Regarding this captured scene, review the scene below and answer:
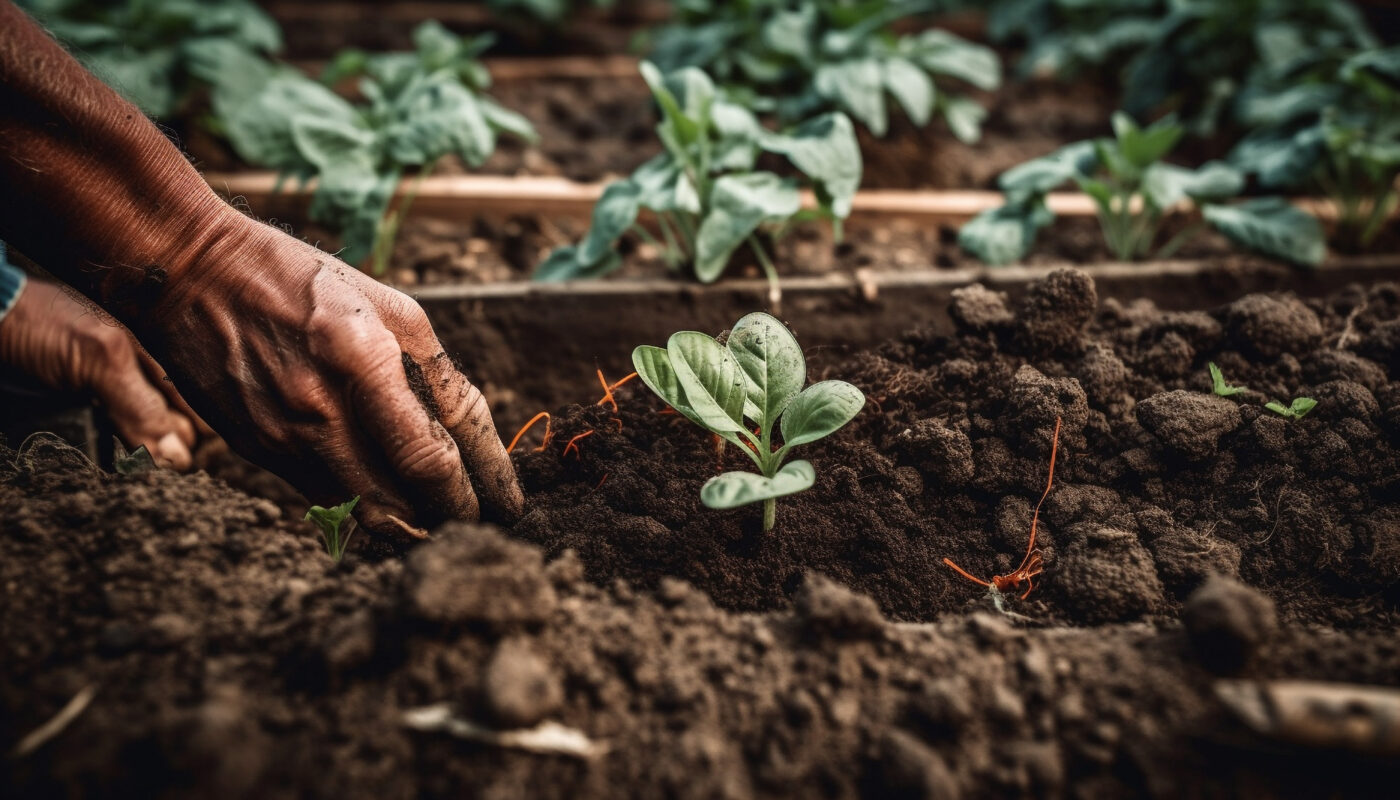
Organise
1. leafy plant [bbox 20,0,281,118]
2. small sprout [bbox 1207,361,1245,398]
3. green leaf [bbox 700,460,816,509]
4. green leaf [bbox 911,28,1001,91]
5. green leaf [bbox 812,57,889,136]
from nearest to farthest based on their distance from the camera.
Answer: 1. green leaf [bbox 700,460,816,509]
2. small sprout [bbox 1207,361,1245,398]
3. green leaf [bbox 812,57,889,136]
4. green leaf [bbox 911,28,1001,91]
5. leafy plant [bbox 20,0,281,118]

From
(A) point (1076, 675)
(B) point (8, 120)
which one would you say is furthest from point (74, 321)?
(A) point (1076, 675)

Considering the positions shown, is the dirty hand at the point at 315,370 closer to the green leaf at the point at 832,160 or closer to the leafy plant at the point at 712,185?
the leafy plant at the point at 712,185

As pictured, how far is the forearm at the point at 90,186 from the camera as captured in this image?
51.4 inches

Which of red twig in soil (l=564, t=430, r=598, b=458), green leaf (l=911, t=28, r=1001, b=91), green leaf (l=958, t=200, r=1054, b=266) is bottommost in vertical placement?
red twig in soil (l=564, t=430, r=598, b=458)

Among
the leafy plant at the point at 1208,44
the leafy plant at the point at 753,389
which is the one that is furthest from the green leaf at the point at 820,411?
the leafy plant at the point at 1208,44

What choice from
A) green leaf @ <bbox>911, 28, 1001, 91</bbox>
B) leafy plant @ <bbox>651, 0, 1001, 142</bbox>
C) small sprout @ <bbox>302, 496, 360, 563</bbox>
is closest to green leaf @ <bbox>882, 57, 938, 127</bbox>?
leafy plant @ <bbox>651, 0, 1001, 142</bbox>

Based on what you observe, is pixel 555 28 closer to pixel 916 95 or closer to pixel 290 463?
pixel 916 95

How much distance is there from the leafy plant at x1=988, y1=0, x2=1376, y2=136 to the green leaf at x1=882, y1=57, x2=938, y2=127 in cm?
106

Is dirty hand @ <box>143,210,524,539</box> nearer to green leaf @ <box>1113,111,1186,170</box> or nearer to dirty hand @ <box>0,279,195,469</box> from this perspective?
dirty hand @ <box>0,279,195,469</box>

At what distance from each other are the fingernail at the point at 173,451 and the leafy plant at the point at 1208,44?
3.12 metres

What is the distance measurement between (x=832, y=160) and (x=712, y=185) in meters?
0.28

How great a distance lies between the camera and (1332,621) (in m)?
1.42

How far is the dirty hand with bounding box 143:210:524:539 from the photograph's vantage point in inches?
54.6

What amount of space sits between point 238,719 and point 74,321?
1.33 m
